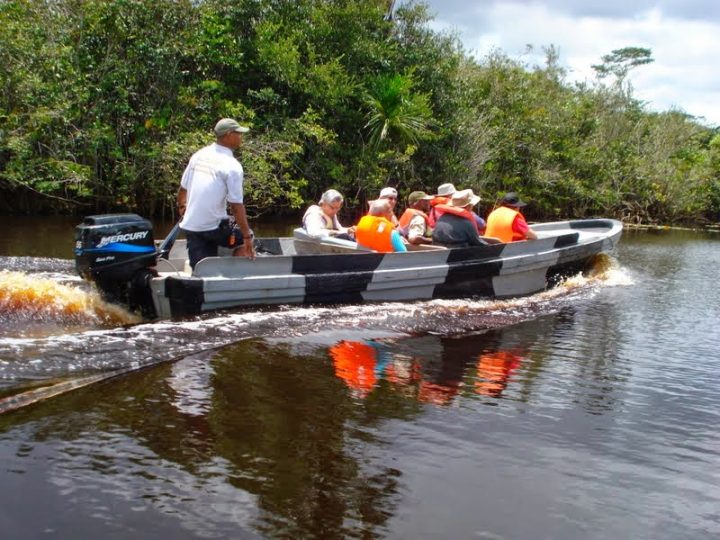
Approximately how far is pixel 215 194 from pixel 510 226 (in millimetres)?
4454

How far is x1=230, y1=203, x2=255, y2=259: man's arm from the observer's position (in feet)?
18.3

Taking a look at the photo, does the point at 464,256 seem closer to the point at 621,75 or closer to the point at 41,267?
the point at 41,267

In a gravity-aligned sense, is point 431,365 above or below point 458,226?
below

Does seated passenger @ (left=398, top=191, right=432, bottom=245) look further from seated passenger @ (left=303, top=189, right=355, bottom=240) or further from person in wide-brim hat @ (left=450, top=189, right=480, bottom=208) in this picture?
seated passenger @ (left=303, top=189, right=355, bottom=240)

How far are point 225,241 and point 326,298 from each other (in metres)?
1.27

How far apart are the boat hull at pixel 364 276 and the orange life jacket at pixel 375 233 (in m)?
0.33

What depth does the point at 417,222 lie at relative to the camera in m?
8.38

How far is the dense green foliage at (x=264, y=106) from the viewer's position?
13.5 metres

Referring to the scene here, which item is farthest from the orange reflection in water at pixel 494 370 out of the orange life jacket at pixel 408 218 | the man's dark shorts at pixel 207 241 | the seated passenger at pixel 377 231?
the orange life jacket at pixel 408 218

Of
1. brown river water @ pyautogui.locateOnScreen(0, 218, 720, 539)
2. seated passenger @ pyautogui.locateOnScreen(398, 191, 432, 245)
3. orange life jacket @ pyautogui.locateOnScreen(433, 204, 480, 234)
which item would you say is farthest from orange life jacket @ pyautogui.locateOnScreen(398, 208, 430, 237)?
brown river water @ pyautogui.locateOnScreen(0, 218, 720, 539)

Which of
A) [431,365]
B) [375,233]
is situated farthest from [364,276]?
[431,365]

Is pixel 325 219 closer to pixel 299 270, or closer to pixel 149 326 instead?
pixel 299 270

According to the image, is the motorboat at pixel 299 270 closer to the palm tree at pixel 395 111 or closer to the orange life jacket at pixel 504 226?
the orange life jacket at pixel 504 226

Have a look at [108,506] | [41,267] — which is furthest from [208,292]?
[108,506]
